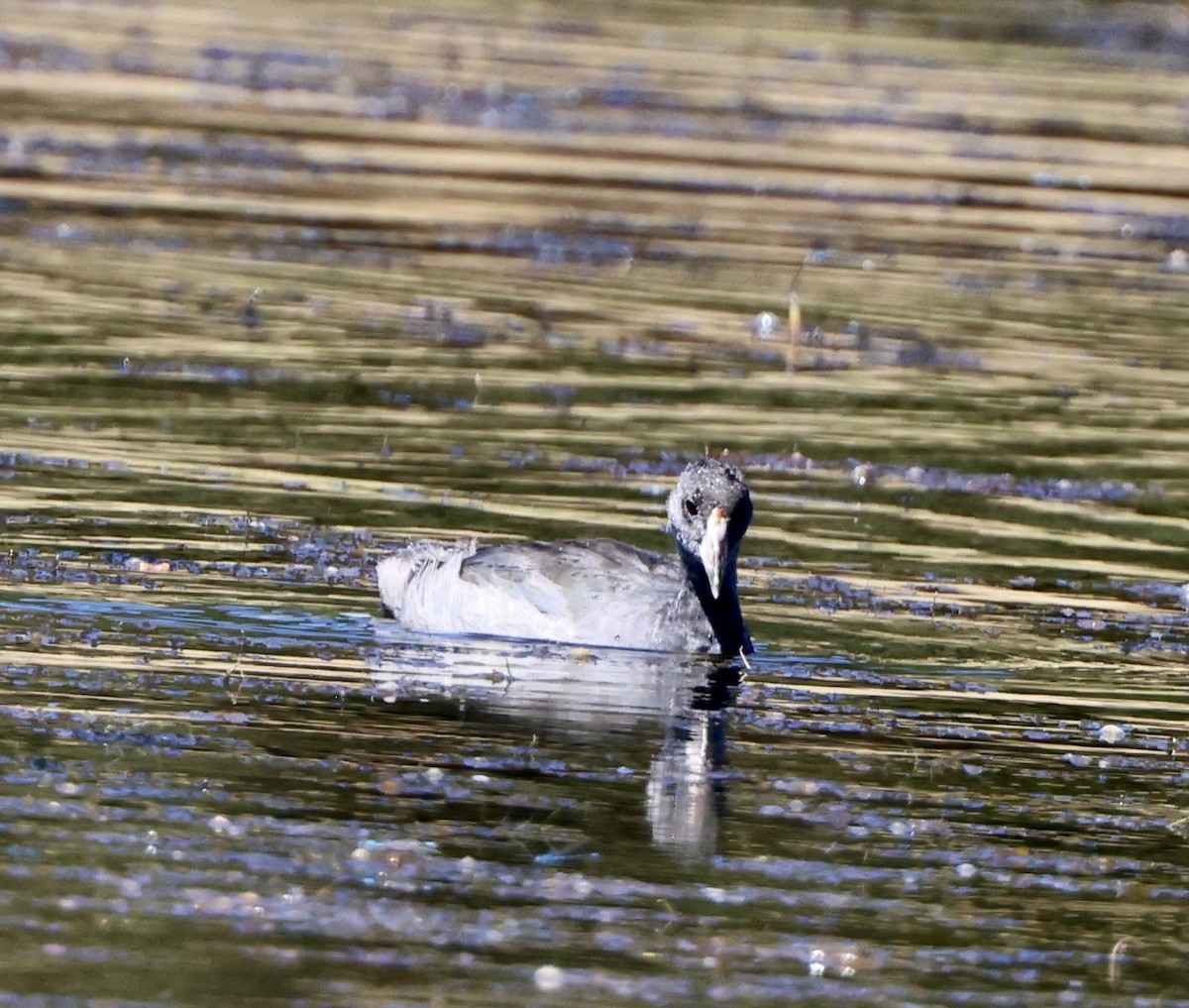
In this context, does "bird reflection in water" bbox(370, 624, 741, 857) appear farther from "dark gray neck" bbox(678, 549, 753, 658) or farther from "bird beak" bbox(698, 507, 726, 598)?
"bird beak" bbox(698, 507, 726, 598)

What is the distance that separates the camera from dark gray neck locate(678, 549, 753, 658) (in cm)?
1243

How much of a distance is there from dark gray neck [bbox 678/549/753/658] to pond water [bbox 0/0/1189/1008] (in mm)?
157

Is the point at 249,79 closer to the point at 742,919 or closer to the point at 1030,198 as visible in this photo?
the point at 1030,198

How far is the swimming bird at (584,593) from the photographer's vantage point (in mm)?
12570

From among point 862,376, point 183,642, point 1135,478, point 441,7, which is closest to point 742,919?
point 183,642

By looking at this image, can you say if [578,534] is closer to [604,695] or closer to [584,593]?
[584,593]

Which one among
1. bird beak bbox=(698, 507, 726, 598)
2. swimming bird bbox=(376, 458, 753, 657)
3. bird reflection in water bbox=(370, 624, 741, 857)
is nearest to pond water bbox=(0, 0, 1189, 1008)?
bird reflection in water bbox=(370, 624, 741, 857)

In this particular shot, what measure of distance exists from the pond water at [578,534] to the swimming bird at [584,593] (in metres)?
0.15

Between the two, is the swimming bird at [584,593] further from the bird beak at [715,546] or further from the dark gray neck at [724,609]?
the bird beak at [715,546]

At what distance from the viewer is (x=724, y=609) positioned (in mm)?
12430

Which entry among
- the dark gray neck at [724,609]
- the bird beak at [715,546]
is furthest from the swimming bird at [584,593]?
the bird beak at [715,546]

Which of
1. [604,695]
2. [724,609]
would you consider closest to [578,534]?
[724,609]

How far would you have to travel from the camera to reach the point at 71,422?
16281mm

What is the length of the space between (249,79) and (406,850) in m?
27.5
